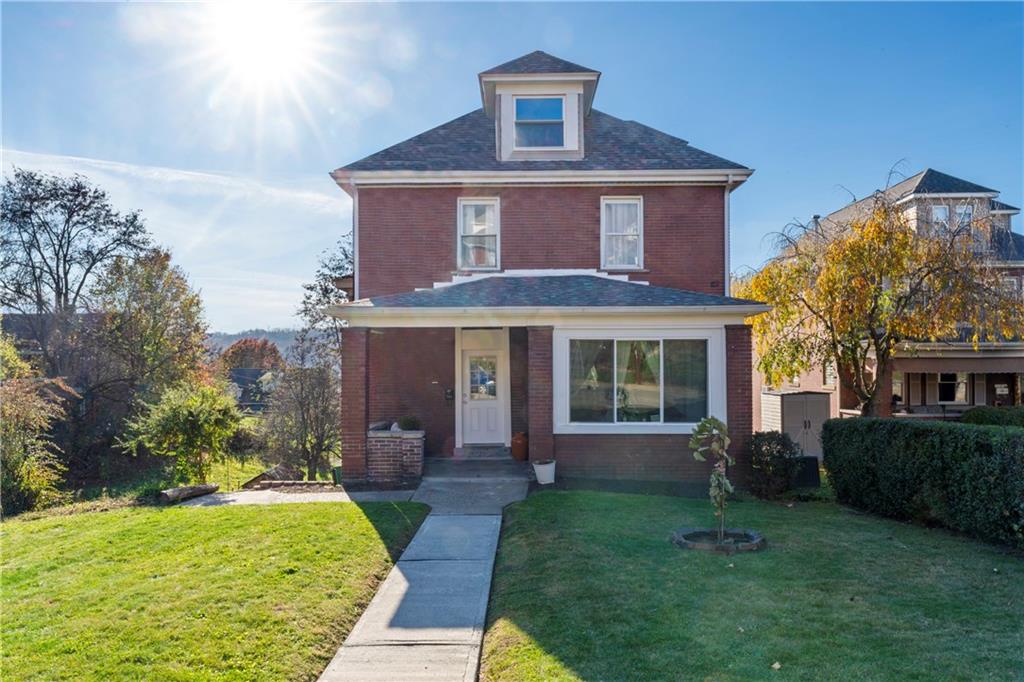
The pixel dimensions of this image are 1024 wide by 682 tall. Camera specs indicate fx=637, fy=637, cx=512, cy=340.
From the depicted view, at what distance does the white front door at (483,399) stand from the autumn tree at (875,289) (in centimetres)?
720

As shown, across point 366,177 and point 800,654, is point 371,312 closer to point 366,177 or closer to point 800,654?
point 366,177

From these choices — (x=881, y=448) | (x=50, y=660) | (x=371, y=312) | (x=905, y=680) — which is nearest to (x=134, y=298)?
(x=371, y=312)

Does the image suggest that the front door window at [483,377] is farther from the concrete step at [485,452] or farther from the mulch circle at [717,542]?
the mulch circle at [717,542]

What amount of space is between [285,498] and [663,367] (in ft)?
24.3

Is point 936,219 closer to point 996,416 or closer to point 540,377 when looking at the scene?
point 996,416

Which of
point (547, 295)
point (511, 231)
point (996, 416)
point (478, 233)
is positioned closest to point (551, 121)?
point (511, 231)

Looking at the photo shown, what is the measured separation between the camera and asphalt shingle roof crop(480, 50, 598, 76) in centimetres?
1549

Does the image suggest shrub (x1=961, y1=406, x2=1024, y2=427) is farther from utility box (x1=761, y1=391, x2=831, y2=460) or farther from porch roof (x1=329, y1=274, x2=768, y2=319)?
porch roof (x1=329, y1=274, x2=768, y2=319)

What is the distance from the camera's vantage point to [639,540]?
26.6ft

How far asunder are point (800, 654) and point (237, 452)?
892 inches

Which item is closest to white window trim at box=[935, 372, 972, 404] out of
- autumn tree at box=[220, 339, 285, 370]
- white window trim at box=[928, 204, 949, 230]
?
white window trim at box=[928, 204, 949, 230]

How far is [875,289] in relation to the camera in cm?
1491

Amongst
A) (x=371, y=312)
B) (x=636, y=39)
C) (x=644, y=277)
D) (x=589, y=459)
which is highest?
(x=636, y=39)

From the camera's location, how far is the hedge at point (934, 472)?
8469 mm
